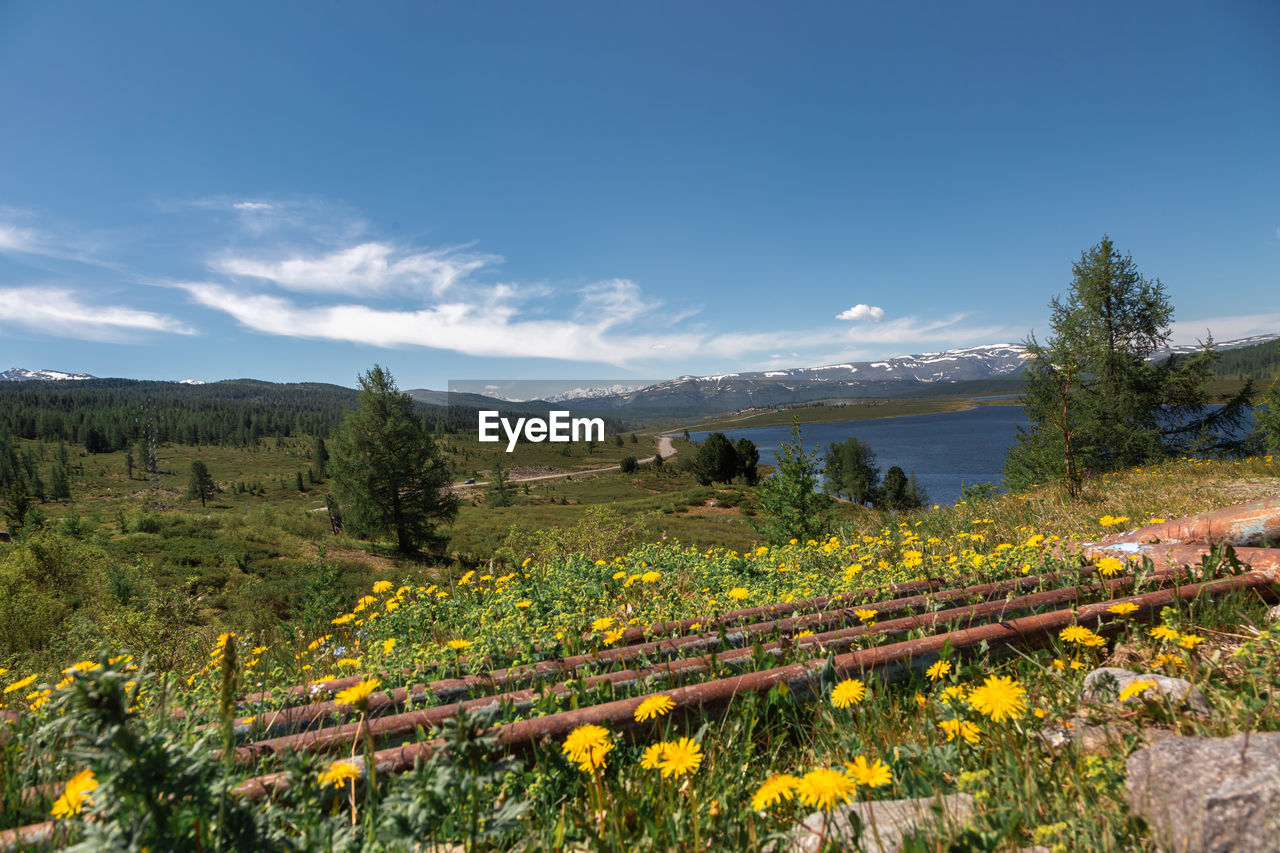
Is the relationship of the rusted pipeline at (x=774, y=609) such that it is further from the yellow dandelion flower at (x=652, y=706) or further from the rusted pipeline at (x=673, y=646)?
the yellow dandelion flower at (x=652, y=706)

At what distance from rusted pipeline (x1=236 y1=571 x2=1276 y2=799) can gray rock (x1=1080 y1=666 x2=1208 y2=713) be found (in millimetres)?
565

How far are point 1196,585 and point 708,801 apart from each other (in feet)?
13.7

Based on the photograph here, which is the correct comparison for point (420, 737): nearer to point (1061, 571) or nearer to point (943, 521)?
point (1061, 571)

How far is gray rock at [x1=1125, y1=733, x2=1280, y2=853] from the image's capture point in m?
1.46

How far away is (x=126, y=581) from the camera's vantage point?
45.4 ft

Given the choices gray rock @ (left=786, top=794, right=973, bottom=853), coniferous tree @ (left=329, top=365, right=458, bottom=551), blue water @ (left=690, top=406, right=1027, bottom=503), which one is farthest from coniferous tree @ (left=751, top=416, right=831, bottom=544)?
blue water @ (left=690, top=406, right=1027, bottom=503)

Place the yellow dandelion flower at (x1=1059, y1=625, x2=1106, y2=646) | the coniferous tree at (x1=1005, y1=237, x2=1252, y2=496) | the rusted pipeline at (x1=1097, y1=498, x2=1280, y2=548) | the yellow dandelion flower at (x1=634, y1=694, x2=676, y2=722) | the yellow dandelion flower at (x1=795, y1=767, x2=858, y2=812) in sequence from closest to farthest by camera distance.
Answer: the yellow dandelion flower at (x1=795, y1=767, x2=858, y2=812) → the yellow dandelion flower at (x1=634, y1=694, x2=676, y2=722) → the yellow dandelion flower at (x1=1059, y1=625, x2=1106, y2=646) → the rusted pipeline at (x1=1097, y1=498, x2=1280, y2=548) → the coniferous tree at (x1=1005, y1=237, x2=1252, y2=496)

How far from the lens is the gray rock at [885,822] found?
1.70 metres

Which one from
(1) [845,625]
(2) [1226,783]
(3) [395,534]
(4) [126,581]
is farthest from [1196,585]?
(3) [395,534]

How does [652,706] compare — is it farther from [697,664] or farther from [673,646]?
[673,646]

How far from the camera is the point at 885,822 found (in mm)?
1873

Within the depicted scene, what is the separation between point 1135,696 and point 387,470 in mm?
33055

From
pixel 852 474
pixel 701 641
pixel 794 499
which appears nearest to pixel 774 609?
pixel 701 641

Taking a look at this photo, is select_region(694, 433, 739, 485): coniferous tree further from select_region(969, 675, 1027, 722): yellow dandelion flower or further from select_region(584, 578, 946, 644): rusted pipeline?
select_region(969, 675, 1027, 722): yellow dandelion flower
